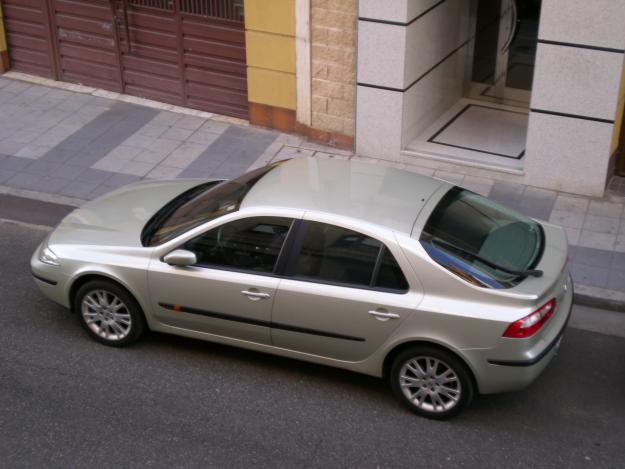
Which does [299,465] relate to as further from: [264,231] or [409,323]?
[264,231]

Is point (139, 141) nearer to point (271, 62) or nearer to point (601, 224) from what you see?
point (271, 62)

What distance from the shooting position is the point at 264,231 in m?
7.12

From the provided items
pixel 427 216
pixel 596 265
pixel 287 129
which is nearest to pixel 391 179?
pixel 427 216

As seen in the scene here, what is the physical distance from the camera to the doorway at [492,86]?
38.0 ft

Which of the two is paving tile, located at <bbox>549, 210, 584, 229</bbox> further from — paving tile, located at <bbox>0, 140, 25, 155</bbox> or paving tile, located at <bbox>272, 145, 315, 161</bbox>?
paving tile, located at <bbox>0, 140, 25, 155</bbox>

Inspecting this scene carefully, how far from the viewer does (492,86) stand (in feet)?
41.7

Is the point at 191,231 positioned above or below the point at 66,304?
above

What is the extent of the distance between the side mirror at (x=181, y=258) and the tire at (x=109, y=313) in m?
0.57

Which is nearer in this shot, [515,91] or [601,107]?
[601,107]

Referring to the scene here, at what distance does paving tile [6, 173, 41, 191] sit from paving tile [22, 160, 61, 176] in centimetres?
9

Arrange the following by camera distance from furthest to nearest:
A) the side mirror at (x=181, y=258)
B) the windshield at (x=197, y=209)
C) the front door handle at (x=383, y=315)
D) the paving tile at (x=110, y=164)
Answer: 1. the paving tile at (x=110, y=164)
2. the windshield at (x=197, y=209)
3. the side mirror at (x=181, y=258)
4. the front door handle at (x=383, y=315)

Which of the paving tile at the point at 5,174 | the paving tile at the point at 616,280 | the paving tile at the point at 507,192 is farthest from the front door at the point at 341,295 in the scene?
the paving tile at the point at 5,174

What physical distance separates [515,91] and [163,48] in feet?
15.4

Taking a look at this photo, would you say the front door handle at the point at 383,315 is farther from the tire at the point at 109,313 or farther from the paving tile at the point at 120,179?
the paving tile at the point at 120,179
